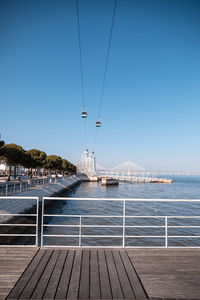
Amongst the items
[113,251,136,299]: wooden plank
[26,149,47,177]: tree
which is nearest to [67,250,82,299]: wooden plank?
[113,251,136,299]: wooden plank

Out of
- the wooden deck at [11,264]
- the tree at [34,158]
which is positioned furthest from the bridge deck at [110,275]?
the tree at [34,158]

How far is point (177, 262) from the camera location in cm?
383

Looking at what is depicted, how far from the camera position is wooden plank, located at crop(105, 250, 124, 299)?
2.80m

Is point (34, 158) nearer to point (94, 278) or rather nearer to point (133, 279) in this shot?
point (94, 278)

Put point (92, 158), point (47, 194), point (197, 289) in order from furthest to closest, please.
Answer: point (92, 158), point (47, 194), point (197, 289)

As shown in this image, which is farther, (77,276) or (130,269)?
(130,269)

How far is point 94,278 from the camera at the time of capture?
317 cm

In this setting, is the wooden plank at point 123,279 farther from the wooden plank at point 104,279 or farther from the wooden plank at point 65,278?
the wooden plank at point 65,278

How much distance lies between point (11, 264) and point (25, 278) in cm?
62

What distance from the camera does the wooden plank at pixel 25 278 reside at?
2.77 m

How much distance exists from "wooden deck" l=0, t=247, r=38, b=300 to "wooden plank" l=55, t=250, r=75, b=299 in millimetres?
724

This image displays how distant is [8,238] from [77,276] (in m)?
8.57

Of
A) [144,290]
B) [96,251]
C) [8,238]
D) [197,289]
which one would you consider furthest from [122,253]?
[8,238]

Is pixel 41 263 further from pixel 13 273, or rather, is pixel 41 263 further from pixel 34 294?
pixel 34 294
